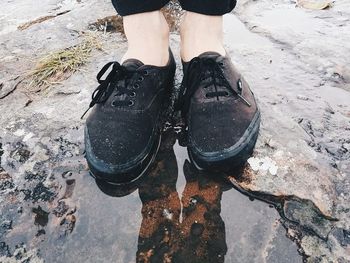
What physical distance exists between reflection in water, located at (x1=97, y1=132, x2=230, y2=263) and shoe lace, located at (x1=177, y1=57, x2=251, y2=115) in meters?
0.27

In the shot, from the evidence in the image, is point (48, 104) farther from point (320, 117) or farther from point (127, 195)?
point (320, 117)

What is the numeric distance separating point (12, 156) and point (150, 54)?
0.73 meters

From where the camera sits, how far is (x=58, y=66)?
2.05 metres

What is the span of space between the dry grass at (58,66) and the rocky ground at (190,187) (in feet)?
0.05

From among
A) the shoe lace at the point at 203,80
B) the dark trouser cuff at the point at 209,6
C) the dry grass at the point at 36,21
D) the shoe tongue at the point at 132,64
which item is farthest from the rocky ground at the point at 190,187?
the dry grass at the point at 36,21

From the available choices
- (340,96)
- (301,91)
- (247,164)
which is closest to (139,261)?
(247,164)

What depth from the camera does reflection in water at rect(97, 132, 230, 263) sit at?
1065 millimetres

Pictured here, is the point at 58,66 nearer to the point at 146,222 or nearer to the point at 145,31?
the point at 145,31

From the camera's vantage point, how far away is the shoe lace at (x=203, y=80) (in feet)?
4.65

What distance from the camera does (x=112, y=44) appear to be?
7.52 feet

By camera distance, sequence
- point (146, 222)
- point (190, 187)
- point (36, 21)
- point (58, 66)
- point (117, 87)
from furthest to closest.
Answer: point (36, 21) < point (58, 66) < point (117, 87) < point (190, 187) < point (146, 222)

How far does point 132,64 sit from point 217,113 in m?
0.44

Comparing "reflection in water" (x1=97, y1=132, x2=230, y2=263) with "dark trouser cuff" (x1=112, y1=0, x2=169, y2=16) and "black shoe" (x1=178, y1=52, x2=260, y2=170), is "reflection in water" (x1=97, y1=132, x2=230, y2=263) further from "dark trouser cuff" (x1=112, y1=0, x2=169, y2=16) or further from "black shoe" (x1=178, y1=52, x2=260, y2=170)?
"dark trouser cuff" (x1=112, y1=0, x2=169, y2=16)

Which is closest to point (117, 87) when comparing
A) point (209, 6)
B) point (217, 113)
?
point (217, 113)
